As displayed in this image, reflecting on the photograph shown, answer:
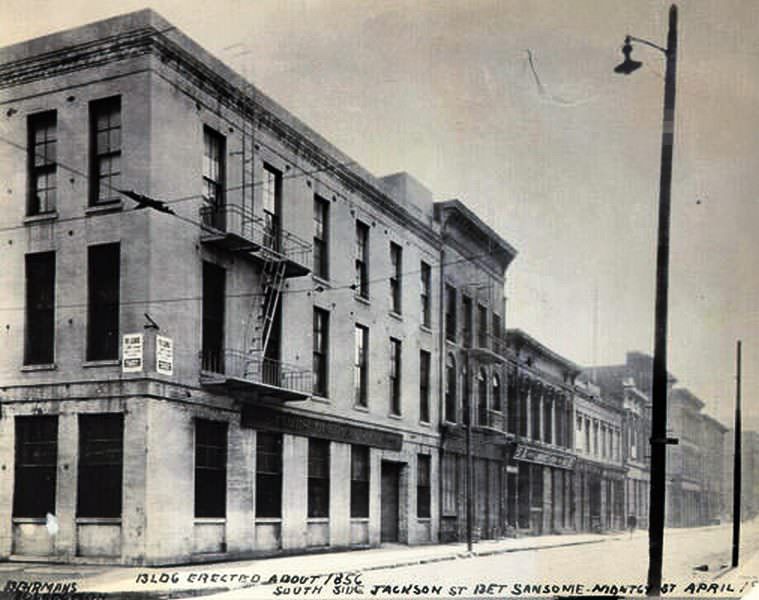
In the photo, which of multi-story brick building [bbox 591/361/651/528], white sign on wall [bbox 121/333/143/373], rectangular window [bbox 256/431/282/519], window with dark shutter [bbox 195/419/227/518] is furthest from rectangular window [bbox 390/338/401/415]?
white sign on wall [bbox 121/333/143/373]

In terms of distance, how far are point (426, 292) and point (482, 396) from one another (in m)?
4.09

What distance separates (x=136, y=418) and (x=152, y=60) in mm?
5859

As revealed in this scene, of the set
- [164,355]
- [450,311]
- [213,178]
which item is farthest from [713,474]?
[213,178]

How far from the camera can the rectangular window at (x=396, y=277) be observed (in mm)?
26812

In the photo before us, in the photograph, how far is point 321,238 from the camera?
23359 mm

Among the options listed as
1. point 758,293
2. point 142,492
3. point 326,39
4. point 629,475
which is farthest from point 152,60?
point 629,475

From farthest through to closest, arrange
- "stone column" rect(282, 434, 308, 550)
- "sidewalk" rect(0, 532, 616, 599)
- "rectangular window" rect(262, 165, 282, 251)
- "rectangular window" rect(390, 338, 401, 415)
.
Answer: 1. "rectangular window" rect(390, 338, 401, 415)
2. "stone column" rect(282, 434, 308, 550)
3. "rectangular window" rect(262, 165, 282, 251)
4. "sidewalk" rect(0, 532, 616, 599)

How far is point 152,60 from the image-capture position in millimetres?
16547

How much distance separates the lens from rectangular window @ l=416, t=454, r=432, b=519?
93.1ft

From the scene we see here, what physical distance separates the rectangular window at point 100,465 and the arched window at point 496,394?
15813mm

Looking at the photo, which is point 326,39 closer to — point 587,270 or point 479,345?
point 587,270

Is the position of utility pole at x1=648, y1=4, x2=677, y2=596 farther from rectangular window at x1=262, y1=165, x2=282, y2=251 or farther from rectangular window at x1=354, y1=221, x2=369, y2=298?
rectangular window at x1=354, y1=221, x2=369, y2=298

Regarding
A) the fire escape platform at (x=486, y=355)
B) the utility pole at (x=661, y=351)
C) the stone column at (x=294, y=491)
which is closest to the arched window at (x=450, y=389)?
the fire escape platform at (x=486, y=355)

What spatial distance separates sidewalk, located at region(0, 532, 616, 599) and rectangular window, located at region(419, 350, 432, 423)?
610 centimetres
